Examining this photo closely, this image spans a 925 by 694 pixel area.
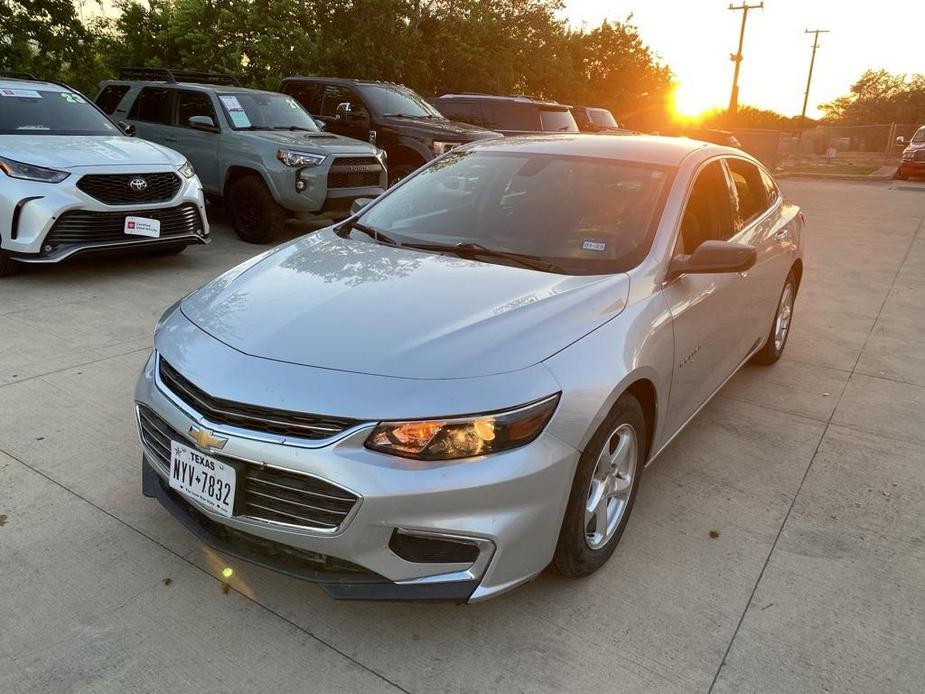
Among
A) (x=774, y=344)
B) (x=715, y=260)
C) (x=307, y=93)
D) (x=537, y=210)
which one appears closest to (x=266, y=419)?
(x=537, y=210)

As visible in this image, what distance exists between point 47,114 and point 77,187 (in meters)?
1.51

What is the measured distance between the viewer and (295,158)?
8109 mm

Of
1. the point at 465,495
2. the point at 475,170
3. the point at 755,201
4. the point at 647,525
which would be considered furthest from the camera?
the point at 755,201

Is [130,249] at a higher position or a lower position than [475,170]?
lower

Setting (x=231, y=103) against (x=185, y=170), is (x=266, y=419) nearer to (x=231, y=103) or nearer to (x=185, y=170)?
(x=185, y=170)

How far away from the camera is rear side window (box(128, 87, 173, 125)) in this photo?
926cm

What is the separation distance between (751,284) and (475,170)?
5.24 ft

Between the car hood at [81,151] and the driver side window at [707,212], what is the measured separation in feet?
16.7

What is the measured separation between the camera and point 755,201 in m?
4.48

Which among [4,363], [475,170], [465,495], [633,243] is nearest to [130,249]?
[4,363]

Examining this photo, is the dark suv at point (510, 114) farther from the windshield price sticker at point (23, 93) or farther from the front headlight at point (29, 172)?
the front headlight at point (29, 172)

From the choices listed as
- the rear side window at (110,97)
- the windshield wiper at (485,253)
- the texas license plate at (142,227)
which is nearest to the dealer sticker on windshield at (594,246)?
the windshield wiper at (485,253)

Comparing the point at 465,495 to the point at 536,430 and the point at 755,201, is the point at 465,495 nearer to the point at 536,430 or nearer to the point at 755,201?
the point at 536,430

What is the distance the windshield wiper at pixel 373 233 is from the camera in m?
3.43
